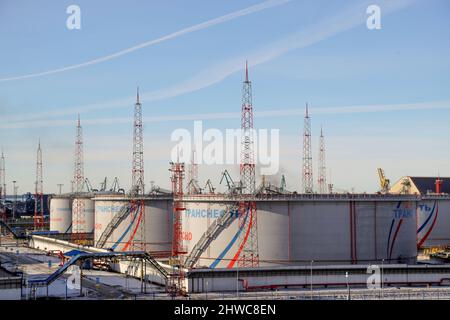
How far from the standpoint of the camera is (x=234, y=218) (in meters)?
65.4

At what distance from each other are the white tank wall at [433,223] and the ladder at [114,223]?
46.0 metres

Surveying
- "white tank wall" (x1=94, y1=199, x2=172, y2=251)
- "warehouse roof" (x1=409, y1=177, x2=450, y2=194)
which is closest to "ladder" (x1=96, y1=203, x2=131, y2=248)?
"white tank wall" (x1=94, y1=199, x2=172, y2=251)

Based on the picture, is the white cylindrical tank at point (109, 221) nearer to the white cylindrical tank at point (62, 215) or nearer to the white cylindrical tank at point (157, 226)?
the white cylindrical tank at point (157, 226)

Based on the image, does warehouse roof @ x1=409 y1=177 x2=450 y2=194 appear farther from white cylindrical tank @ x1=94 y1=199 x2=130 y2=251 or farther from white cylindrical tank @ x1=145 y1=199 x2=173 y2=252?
white cylindrical tank @ x1=94 y1=199 x2=130 y2=251

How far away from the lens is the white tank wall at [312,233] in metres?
64.4

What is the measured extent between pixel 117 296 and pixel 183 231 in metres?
14.4

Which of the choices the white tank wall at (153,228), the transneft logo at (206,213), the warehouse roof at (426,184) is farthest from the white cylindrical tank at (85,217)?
the warehouse roof at (426,184)

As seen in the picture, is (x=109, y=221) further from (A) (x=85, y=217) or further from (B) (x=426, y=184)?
(B) (x=426, y=184)

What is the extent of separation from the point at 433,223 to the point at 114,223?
166 feet

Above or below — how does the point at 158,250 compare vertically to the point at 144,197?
below

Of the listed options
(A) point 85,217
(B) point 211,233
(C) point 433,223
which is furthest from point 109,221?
(C) point 433,223
